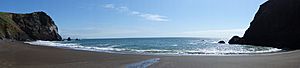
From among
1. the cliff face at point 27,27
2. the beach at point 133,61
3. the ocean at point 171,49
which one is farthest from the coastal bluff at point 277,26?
the cliff face at point 27,27

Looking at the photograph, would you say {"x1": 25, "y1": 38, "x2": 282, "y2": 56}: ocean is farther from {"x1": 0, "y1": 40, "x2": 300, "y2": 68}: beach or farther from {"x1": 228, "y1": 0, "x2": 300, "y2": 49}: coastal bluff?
{"x1": 0, "y1": 40, "x2": 300, "y2": 68}: beach

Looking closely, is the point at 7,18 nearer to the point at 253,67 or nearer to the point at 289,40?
the point at 289,40

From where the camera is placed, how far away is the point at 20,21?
111 meters

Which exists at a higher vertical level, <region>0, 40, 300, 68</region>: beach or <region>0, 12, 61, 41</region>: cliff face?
<region>0, 12, 61, 41</region>: cliff face

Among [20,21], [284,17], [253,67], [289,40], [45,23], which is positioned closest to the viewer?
[253,67]

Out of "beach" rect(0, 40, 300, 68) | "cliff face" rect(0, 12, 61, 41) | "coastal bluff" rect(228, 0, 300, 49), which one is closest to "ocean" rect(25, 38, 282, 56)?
"coastal bluff" rect(228, 0, 300, 49)

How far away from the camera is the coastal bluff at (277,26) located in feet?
195

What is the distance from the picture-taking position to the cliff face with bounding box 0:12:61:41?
96938mm

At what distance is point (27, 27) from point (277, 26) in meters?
83.6

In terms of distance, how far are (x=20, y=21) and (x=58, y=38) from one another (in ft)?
63.9

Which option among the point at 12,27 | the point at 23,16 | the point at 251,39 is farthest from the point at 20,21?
the point at 251,39

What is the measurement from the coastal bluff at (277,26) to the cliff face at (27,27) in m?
67.2

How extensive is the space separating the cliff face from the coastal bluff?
67.2m

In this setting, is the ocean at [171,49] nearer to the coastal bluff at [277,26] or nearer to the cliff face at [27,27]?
the coastal bluff at [277,26]
